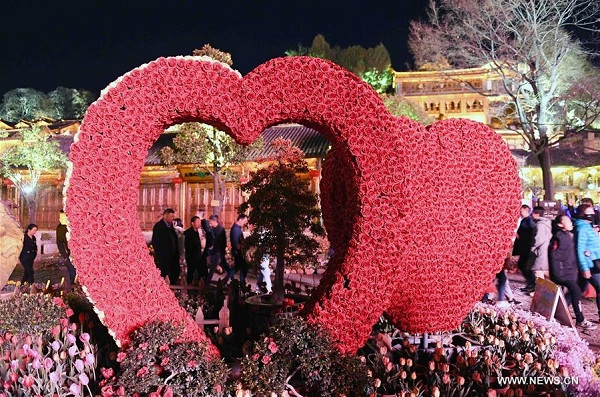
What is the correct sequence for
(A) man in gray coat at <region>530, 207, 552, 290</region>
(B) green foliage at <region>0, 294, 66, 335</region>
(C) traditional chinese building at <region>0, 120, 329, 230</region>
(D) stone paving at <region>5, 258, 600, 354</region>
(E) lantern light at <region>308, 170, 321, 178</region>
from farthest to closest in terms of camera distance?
(C) traditional chinese building at <region>0, 120, 329, 230</region>
(E) lantern light at <region>308, 170, 321, 178</region>
(A) man in gray coat at <region>530, 207, 552, 290</region>
(D) stone paving at <region>5, 258, 600, 354</region>
(B) green foliage at <region>0, 294, 66, 335</region>

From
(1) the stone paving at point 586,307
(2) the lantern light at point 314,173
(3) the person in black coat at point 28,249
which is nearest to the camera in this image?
(1) the stone paving at point 586,307

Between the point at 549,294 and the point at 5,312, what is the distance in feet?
19.8

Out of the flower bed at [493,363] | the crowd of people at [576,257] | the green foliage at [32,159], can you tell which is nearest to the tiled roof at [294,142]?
the green foliage at [32,159]

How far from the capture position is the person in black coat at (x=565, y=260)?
258 inches

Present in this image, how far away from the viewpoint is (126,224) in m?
3.97

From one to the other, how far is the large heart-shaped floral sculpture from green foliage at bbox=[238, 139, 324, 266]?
8.19ft

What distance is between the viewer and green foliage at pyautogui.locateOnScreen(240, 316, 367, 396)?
3.75 meters

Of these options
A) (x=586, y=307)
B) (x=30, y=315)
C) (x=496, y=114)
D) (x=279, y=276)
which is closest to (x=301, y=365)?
(x=30, y=315)

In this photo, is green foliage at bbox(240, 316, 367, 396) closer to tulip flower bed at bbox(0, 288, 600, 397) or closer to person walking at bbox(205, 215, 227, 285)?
tulip flower bed at bbox(0, 288, 600, 397)

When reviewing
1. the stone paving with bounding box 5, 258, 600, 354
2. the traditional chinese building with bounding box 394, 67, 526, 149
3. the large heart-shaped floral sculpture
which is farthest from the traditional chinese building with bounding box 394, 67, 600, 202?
the large heart-shaped floral sculpture

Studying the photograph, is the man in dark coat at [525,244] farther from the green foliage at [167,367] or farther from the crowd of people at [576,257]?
the green foliage at [167,367]

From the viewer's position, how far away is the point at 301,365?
Answer: 383cm

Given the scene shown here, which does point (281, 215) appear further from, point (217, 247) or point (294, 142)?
point (294, 142)

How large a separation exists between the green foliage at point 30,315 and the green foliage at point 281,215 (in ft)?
Result: 9.38
